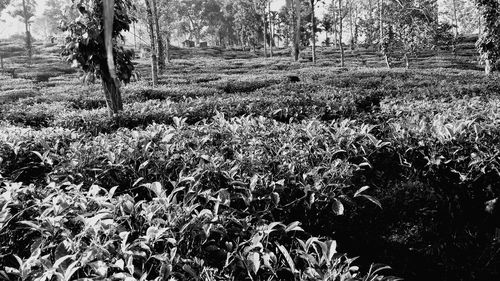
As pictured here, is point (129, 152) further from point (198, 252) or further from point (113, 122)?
point (113, 122)

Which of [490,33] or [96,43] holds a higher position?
[490,33]

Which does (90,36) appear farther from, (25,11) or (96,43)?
(25,11)

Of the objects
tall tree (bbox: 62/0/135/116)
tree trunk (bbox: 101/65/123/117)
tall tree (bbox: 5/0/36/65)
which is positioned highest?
tall tree (bbox: 5/0/36/65)

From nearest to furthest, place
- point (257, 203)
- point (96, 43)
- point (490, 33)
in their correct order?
point (257, 203), point (96, 43), point (490, 33)

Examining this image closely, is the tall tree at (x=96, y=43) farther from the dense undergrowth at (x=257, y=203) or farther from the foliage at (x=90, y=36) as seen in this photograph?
the dense undergrowth at (x=257, y=203)

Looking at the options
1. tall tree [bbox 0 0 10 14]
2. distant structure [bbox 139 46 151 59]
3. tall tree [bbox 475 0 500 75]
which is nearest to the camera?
tall tree [bbox 475 0 500 75]

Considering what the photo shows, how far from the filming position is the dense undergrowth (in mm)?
1950

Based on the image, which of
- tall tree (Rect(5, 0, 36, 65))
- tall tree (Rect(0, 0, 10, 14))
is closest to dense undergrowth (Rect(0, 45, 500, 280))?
tall tree (Rect(5, 0, 36, 65))

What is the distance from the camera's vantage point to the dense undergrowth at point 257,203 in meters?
1.95

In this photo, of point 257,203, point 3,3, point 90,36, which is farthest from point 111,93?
point 3,3

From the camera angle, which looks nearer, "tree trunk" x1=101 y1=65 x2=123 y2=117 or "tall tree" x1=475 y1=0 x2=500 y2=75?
"tree trunk" x1=101 y1=65 x2=123 y2=117

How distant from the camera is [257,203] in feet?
8.93

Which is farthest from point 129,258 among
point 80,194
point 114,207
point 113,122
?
point 113,122

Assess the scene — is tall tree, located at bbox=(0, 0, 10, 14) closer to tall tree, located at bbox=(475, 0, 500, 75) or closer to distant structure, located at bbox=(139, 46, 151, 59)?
distant structure, located at bbox=(139, 46, 151, 59)
